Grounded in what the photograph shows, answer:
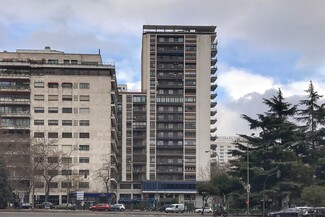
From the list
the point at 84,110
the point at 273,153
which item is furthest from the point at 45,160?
the point at 273,153

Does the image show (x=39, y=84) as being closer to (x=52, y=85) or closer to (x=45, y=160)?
(x=52, y=85)

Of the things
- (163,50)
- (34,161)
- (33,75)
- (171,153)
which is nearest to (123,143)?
(171,153)

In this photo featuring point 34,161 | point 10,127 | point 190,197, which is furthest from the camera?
point 190,197

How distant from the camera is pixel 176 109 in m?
151

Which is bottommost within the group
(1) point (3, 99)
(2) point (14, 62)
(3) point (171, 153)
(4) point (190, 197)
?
(4) point (190, 197)

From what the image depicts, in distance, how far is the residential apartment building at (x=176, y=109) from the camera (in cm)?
14900

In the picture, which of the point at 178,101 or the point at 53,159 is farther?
the point at 178,101

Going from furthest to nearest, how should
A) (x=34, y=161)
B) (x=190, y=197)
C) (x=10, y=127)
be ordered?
1. (x=190, y=197)
2. (x=10, y=127)
3. (x=34, y=161)

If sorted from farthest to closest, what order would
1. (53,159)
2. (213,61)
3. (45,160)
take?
1. (213,61)
2. (53,159)
3. (45,160)

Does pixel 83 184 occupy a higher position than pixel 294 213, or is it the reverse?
pixel 83 184

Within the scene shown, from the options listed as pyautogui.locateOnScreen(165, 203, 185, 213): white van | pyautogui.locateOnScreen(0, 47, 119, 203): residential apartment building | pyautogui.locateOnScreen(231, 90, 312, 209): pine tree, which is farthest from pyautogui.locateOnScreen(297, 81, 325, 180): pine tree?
pyautogui.locateOnScreen(0, 47, 119, 203): residential apartment building

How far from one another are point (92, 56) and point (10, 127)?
81.4 ft

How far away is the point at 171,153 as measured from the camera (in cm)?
14988

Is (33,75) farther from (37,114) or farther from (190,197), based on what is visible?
(190,197)
